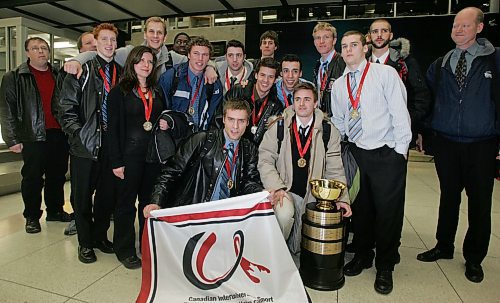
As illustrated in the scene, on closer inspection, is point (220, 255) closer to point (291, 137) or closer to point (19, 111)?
point (291, 137)

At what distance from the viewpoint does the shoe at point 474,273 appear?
244cm

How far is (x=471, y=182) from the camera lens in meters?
2.52

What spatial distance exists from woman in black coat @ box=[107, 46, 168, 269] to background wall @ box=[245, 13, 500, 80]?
6.13 metres

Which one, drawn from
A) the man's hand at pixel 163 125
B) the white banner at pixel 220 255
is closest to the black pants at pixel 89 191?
the man's hand at pixel 163 125

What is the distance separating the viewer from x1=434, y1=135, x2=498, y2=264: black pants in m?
2.48

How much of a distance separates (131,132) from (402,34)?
7.36 m

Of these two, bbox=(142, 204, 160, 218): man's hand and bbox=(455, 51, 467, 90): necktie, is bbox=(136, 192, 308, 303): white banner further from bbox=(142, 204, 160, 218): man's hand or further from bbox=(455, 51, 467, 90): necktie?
bbox=(455, 51, 467, 90): necktie

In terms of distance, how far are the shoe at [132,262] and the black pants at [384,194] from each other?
5.51 ft

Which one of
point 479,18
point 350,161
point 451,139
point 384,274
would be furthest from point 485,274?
point 479,18

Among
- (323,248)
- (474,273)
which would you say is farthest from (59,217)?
(474,273)

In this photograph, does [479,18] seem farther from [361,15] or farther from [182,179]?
[361,15]

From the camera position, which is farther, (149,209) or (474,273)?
(474,273)

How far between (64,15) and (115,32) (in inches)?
234

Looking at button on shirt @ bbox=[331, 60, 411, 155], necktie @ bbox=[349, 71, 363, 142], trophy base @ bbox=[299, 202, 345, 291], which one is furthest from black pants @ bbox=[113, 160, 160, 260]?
button on shirt @ bbox=[331, 60, 411, 155]
